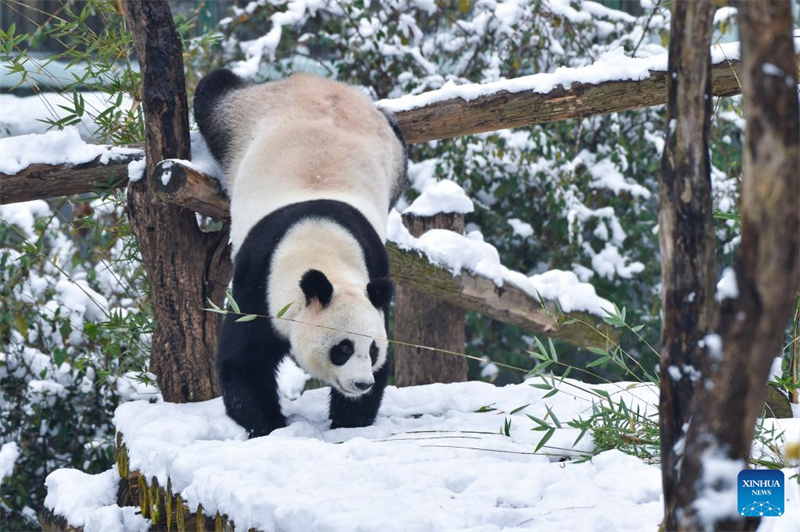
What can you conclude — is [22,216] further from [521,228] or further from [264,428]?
[521,228]

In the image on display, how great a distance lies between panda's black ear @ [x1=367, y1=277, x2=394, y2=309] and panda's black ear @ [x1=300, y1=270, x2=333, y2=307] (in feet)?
0.54

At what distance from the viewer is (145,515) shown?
2.84m

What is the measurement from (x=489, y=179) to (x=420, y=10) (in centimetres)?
135

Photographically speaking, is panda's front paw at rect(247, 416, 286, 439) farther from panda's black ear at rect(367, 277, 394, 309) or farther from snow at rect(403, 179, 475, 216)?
snow at rect(403, 179, 475, 216)

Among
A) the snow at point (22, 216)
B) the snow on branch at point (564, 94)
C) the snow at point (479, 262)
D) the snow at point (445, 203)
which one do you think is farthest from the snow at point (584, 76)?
the snow at point (22, 216)

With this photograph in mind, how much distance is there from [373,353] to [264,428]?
0.45 metres

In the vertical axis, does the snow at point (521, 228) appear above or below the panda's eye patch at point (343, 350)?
above

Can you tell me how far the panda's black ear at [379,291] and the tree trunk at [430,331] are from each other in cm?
167

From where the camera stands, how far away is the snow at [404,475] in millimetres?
1984

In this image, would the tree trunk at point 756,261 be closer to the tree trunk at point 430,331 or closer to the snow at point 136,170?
the snow at point 136,170

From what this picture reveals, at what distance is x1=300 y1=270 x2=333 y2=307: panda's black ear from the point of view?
2.79 m

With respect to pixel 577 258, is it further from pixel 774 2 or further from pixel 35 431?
pixel 774 2

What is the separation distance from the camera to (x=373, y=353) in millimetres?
3031

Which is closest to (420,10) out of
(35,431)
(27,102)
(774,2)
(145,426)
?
(27,102)
